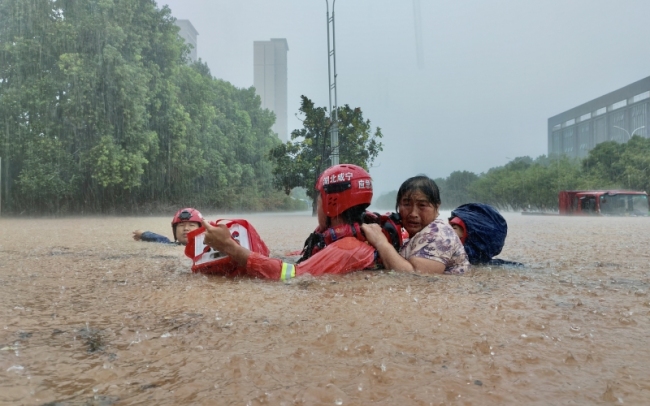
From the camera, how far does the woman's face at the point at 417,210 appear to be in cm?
416

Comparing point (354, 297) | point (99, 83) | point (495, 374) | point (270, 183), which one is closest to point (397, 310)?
point (354, 297)

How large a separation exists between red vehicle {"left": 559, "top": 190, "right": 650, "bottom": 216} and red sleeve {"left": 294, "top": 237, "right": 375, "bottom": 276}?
25.1 m

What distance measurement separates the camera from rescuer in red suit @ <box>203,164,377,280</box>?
12.2ft

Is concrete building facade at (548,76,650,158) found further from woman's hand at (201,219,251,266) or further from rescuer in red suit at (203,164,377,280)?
woman's hand at (201,219,251,266)

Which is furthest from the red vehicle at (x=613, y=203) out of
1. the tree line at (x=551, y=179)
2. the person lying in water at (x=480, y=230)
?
the person lying in water at (x=480, y=230)

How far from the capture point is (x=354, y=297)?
3055 millimetres

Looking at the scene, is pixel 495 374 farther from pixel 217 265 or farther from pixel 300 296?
pixel 217 265

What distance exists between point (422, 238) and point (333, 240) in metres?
0.67

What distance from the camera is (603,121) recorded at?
63688 millimetres

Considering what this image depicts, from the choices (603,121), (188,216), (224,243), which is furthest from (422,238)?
(603,121)

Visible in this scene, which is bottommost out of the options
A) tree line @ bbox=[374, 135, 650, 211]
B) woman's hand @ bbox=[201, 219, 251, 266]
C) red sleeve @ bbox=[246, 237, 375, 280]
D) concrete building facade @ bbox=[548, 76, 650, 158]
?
red sleeve @ bbox=[246, 237, 375, 280]

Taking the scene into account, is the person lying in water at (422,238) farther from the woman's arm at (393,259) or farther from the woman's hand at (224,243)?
the woman's hand at (224,243)

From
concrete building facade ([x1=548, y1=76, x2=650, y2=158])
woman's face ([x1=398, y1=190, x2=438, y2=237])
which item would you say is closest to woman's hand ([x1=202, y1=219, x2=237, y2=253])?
woman's face ([x1=398, y1=190, x2=438, y2=237])

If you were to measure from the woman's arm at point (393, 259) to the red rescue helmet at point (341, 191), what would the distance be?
21 cm
